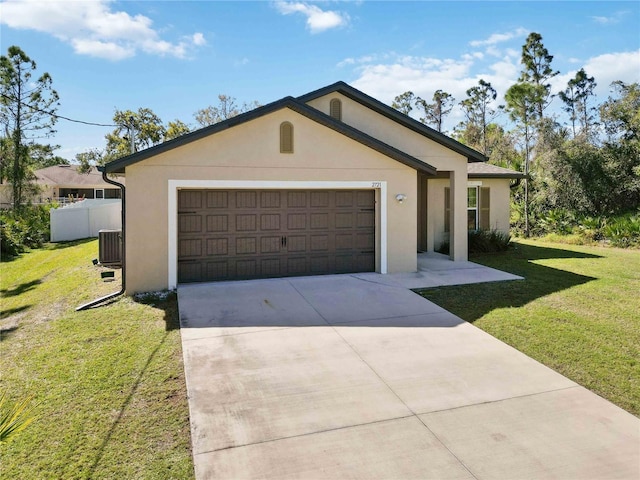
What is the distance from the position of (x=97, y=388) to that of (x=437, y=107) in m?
54.1

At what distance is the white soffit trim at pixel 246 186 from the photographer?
968 centimetres

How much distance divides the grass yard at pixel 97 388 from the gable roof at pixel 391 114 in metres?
7.51

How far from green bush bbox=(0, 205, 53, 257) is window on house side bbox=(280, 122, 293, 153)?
45.0 feet

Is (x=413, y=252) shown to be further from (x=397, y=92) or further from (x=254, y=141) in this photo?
(x=397, y=92)

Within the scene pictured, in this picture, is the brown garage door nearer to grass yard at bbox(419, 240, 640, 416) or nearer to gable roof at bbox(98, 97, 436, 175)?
gable roof at bbox(98, 97, 436, 175)

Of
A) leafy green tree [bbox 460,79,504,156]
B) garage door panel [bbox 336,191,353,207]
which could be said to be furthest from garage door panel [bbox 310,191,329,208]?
leafy green tree [bbox 460,79,504,156]

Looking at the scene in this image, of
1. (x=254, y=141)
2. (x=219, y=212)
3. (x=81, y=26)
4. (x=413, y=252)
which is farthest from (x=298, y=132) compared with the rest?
(x=81, y=26)

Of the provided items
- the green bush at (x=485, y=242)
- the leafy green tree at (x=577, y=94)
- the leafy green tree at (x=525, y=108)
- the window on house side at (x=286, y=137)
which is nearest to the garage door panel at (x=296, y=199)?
the window on house side at (x=286, y=137)

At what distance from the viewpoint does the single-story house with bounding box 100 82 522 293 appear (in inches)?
376

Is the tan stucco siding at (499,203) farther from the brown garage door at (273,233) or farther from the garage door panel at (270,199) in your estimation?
the garage door panel at (270,199)

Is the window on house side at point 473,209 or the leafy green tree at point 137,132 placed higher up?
the leafy green tree at point 137,132

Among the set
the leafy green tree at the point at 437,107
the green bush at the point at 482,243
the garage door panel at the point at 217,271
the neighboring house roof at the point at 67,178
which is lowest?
the garage door panel at the point at 217,271

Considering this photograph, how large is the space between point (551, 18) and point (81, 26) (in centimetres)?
1657

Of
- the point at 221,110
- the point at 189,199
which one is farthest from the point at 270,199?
the point at 221,110
